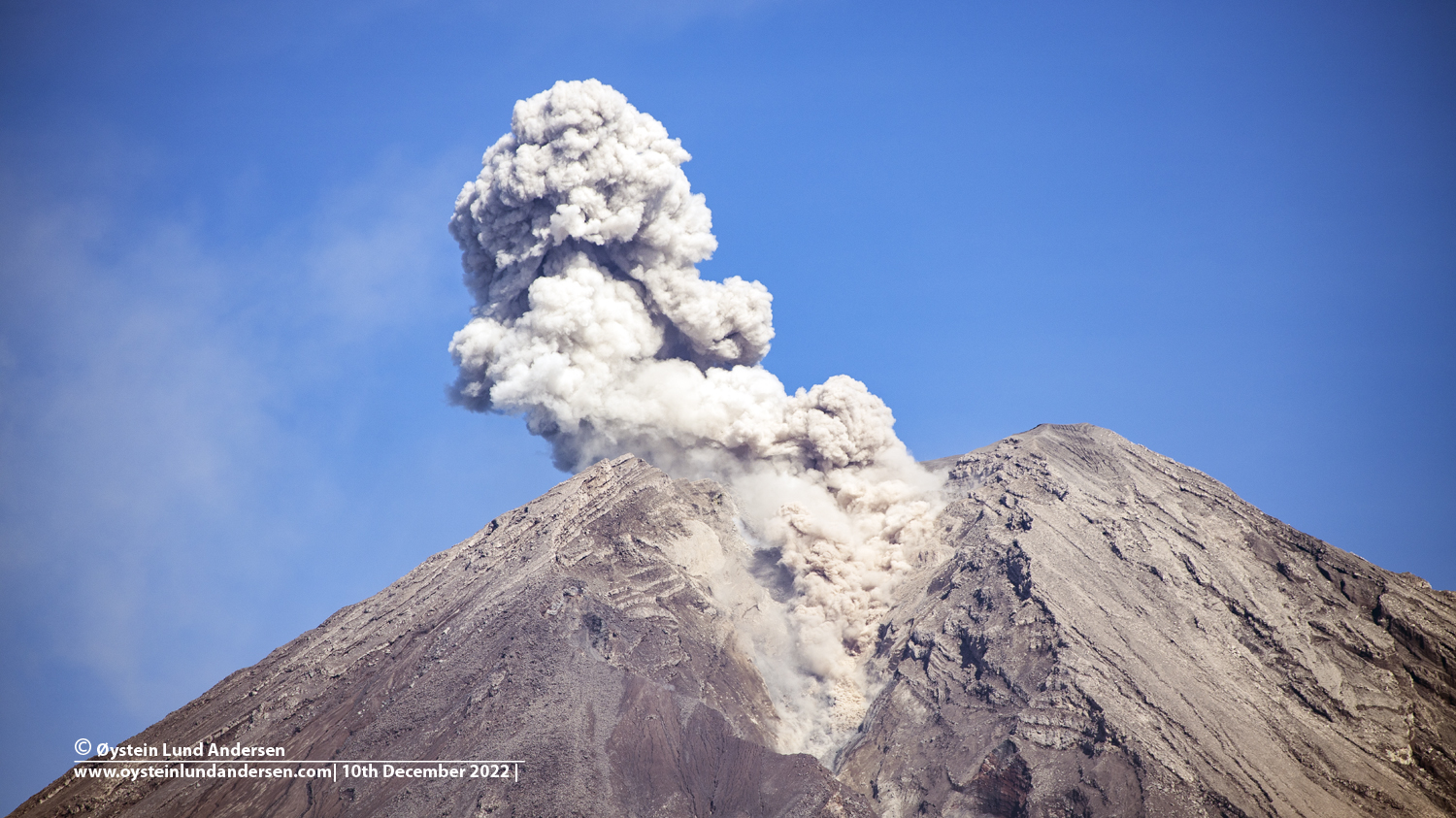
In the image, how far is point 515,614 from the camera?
50094 millimetres

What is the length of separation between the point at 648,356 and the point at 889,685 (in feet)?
74.1

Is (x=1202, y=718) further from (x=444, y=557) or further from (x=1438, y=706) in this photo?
(x=444, y=557)

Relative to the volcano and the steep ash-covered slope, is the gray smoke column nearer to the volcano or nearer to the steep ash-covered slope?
the volcano

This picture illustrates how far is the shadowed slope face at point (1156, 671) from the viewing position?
4450cm

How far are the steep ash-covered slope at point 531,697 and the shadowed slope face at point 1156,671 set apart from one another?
244 inches

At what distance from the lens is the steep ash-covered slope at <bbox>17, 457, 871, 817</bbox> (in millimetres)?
43531

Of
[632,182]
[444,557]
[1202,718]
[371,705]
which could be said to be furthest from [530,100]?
[1202,718]

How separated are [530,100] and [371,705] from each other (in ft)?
106

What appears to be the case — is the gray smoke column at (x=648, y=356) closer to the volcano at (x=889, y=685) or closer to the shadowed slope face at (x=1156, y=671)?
the volcano at (x=889, y=685)

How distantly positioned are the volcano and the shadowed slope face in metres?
0.12

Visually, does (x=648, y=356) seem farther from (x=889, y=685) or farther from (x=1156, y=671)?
(x=1156, y=671)

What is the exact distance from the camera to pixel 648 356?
65.8 metres

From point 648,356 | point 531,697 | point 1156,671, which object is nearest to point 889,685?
point 1156,671

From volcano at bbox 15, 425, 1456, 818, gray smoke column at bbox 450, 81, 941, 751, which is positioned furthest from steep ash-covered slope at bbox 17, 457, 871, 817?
gray smoke column at bbox 450, 81, 941, 751
